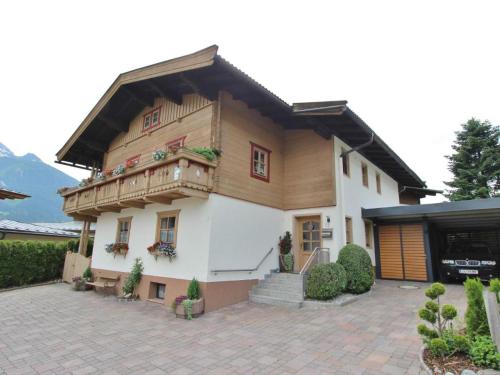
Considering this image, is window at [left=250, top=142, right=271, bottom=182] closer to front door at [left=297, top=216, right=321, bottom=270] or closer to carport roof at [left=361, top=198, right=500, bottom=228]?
front door at [left=297, top=216, right=321, bottom=270]

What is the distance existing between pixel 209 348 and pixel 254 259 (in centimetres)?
459

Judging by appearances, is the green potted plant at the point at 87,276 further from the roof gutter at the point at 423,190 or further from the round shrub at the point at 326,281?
the roof gutter at the point at 423,190

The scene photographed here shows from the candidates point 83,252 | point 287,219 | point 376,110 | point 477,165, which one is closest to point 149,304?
point 287,219

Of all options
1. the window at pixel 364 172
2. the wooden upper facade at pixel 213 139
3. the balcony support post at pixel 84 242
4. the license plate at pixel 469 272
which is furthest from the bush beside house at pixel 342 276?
the balcony support post at pixel 84 242

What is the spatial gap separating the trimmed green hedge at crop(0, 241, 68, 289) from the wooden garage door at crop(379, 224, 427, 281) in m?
16.2

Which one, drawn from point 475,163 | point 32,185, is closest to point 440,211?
point 475,163

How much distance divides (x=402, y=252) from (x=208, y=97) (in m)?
10.3

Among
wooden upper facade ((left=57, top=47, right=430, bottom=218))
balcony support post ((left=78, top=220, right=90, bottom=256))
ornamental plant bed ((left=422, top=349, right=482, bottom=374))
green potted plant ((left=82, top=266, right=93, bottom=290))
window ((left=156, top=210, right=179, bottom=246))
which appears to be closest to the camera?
ornamental plant bed ((left=422, top=349, right=482, bottom=374))

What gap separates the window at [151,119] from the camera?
12581 millimetres

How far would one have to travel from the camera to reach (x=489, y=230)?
16656 mm

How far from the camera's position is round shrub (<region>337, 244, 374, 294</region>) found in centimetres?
909

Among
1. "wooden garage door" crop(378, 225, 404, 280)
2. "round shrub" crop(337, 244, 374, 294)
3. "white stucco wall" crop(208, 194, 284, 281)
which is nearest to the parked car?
"wooden garage door" crop(378, 225, 404, 280)

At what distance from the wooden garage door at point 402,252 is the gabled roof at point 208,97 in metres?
3.49

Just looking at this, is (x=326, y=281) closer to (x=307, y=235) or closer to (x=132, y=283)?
(x=307, y=235)
